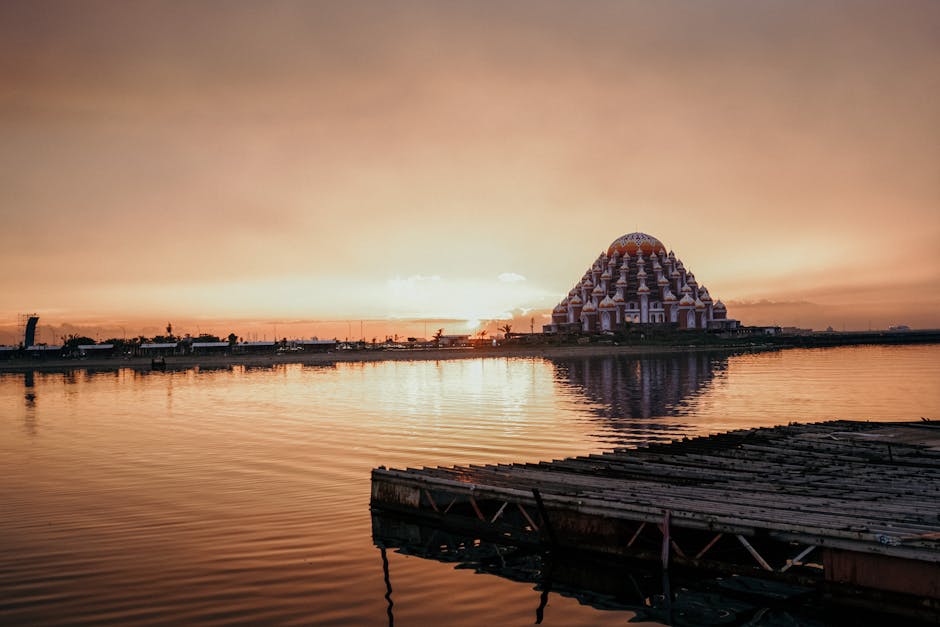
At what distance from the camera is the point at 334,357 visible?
174125 millimetres

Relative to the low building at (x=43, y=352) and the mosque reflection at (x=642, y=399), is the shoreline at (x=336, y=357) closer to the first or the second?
the low building at (x=43, y=352)

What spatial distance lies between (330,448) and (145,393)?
47.2 meters

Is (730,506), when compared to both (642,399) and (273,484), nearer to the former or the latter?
(273,484)

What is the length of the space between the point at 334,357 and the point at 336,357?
2.37 feet

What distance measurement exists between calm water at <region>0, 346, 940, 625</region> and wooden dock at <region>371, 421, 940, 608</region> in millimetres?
1745

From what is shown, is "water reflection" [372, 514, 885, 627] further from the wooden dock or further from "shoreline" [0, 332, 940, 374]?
"shoreline" [0, 332, 940, 374]

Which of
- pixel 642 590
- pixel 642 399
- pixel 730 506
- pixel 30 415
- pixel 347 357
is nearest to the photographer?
pixel 642 590

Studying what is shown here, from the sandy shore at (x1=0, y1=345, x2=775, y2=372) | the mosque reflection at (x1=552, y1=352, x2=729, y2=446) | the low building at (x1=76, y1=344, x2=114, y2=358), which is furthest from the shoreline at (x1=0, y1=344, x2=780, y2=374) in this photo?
the mosque reflection at (x1=552, y1=352, x2=729, y2=446)

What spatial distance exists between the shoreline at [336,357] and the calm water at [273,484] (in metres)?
98.5

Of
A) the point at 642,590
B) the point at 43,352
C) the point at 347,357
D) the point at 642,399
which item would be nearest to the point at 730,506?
the point at 642,590

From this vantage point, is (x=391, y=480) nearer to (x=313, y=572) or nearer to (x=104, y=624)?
(x=313, y=572)

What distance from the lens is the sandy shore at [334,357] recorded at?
517 ft

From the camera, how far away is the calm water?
12.9m

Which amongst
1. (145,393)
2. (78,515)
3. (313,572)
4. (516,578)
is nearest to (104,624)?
(313,572)
